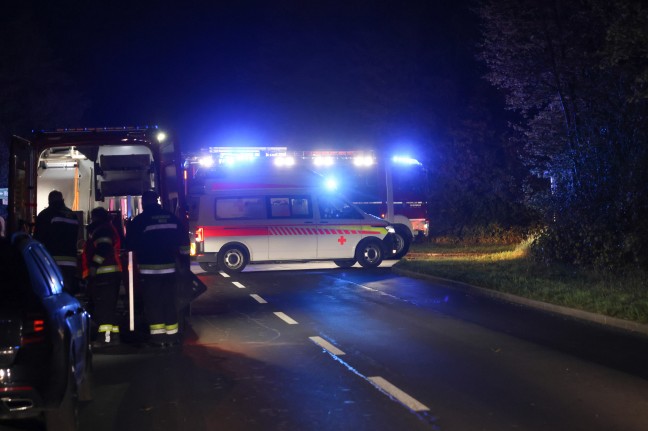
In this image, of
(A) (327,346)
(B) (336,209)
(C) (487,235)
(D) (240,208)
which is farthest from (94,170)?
(C) (487,235)

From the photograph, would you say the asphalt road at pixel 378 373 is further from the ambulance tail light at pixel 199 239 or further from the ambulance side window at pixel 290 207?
the ambulance side window at pixel 290 207

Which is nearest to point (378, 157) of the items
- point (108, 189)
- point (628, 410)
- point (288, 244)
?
point (288, 244)

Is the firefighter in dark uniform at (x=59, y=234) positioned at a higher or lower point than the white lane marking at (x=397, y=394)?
higher

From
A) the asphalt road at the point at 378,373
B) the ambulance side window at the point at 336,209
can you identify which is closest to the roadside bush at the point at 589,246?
the asphalt road at the point at 378,373

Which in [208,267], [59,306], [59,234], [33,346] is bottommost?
[208,267]

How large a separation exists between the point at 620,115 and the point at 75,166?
11338mm

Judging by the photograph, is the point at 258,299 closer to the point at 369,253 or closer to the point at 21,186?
the point at 21,186

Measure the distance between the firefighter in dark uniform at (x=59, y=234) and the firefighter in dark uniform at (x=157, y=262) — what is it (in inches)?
41.7

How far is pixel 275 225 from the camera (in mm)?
21406

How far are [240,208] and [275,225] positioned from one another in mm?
1012

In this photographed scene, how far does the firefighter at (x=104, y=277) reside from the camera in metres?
10.3

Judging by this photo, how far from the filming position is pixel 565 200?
1927 centimetres

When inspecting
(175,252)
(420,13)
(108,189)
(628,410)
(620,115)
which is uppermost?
(420,13)

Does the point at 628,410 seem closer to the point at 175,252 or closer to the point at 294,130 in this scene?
the point at 175,252
